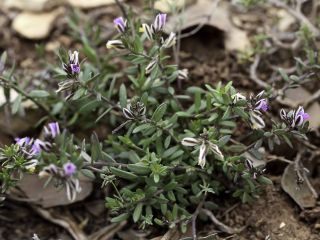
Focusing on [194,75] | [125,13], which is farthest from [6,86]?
[194,75]

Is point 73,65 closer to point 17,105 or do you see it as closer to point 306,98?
point 17,105

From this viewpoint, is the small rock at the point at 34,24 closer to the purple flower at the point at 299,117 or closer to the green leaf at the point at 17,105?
the green leaf at the point at 17,105

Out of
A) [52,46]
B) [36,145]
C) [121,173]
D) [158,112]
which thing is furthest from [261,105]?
[52,46]

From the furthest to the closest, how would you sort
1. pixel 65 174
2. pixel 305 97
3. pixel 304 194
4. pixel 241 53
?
pixel 241 53 → pixel 305 97 → pixel 304 194 → pixel 65 174

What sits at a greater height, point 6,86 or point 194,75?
point 6,86

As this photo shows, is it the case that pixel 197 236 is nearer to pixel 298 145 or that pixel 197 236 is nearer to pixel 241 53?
pixel 298 145
